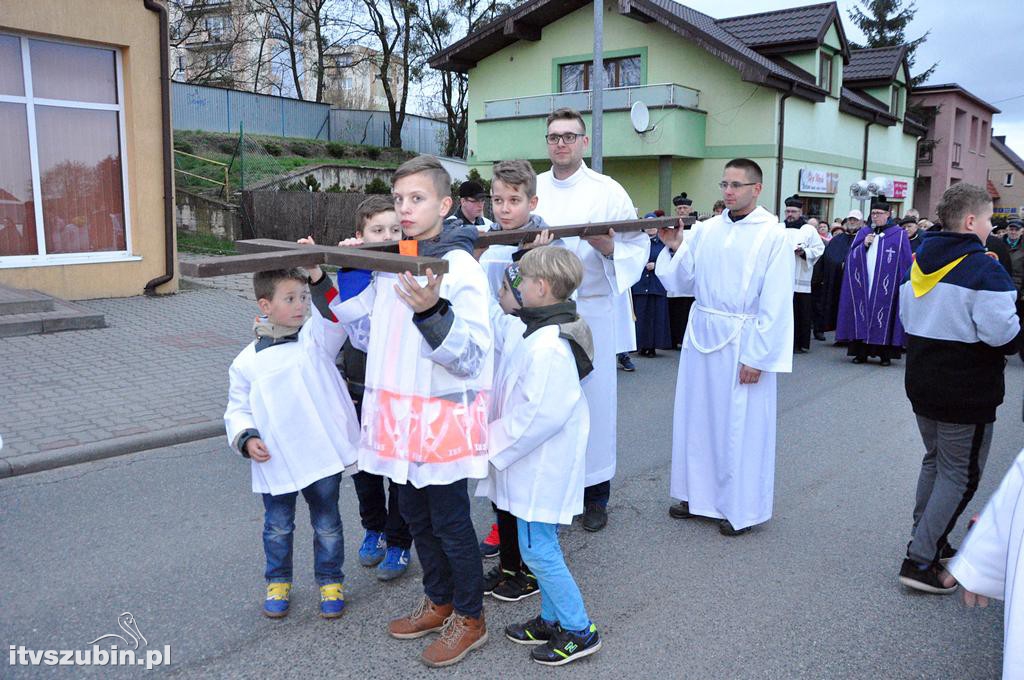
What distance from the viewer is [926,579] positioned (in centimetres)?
389

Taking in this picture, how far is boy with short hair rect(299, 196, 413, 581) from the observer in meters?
3.84

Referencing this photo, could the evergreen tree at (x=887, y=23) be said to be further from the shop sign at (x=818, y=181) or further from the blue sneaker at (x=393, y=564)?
the blue sneaker at (x=393, y=564)

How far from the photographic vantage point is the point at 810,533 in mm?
4680

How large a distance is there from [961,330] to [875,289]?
7.86 meters

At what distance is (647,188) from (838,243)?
12928 millimetres

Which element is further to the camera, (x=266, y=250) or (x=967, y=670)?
(x=967, y=670)

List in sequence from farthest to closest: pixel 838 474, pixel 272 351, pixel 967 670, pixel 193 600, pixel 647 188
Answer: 1. pixel 647 188
2. pixel 838 474
3. pixel 193 600
4. pixel 272 351
5. pixel 967 670

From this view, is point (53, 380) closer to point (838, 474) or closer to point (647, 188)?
point (838, 474)

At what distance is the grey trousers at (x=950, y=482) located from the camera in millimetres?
3859

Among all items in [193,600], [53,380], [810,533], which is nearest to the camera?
[193,600]

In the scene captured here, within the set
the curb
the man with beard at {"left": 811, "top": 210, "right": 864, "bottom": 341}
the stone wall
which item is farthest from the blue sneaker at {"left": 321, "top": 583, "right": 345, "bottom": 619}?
the stone wall

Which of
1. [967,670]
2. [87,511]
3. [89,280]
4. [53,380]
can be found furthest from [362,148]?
[967,670]

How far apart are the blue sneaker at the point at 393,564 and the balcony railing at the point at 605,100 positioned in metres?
20.5

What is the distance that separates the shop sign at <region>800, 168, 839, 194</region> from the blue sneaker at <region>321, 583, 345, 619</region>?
933 inches
